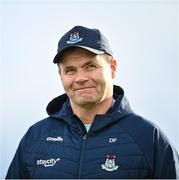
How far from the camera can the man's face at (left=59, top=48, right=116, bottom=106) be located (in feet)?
11.9

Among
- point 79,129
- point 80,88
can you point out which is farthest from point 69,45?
point 79,129

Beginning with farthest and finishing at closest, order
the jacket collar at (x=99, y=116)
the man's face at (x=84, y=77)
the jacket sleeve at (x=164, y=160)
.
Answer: the jacket collar at (x=99, y=116)
the man's face at (x=84, y=77)
the jacket sleeve at (x=164, y=160)

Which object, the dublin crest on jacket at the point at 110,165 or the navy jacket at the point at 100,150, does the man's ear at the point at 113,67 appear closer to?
the navy jacket at the point at 100,150

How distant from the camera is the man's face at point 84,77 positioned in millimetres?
3619

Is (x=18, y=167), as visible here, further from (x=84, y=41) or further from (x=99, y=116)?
(x=84, y=41)

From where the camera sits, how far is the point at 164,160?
354 cm

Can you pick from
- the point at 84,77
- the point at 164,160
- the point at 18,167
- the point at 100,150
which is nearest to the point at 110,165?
the point at 100,150

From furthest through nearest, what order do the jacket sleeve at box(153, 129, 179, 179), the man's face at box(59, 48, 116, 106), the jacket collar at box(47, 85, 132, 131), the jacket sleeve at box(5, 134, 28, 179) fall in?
the jacket sleeve at box(5, 134, 28, 179), the jacket collar at box(47, 85, 132, 131), the man's face at box(59, 48, 116, 106), the jacket sleeve at box(153, 129, 179, 179)

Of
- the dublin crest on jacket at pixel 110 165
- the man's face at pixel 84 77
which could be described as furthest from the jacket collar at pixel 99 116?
the dublin crest on jacket at pixel 110 165

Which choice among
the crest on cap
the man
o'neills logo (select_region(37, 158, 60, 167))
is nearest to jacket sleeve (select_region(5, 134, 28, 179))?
the man

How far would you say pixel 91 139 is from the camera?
367 centimetres

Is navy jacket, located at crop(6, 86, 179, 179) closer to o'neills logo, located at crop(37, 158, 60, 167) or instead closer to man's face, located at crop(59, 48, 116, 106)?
o'neills logo, located at crop(37, 158, 60, 167)

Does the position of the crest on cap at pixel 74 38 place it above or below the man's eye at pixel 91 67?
above

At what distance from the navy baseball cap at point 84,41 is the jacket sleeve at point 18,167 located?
2.84 ft
